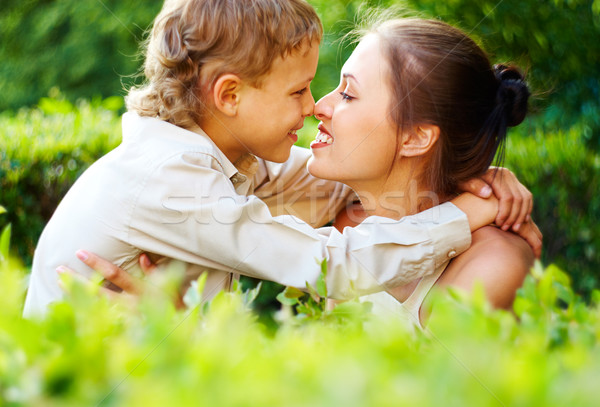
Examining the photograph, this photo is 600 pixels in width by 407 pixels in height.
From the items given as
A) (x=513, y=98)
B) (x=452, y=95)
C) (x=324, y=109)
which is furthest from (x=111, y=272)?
(x=513, y=98)

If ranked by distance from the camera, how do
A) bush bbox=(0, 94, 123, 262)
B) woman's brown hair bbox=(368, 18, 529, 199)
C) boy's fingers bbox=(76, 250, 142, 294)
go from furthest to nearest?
bush bbox=(0, 94, 123, 262) → woman's brown hair bbox=(368, 18, 529, 199) → boy's fingers bbox=(76, 250, 142, 294)

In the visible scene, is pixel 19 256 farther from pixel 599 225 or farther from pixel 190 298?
pixel 599 225

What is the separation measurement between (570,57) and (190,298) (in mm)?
5407

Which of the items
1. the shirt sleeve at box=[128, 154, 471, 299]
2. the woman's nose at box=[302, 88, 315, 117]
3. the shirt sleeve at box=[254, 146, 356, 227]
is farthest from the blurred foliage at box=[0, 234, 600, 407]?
the shirt sleeve at box=[254, 146, 356, 227]

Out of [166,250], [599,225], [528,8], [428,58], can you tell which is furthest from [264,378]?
[528,8]

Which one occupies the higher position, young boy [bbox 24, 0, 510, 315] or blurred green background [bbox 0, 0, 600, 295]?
young boy [bbox 24, 0, 510, 315]

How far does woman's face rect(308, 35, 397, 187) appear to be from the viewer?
2.76m

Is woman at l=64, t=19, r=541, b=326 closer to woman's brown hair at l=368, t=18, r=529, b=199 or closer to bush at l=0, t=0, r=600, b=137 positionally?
woman's brown hair at l=368, t=18, r=529, b=199

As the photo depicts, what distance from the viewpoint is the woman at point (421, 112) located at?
2715mm

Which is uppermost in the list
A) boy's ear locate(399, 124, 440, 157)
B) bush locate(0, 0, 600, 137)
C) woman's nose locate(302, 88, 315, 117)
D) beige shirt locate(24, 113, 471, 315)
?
boy's ear locate(399, 124, 440, 157)

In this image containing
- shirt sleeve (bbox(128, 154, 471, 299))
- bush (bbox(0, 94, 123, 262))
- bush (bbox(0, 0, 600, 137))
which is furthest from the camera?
bush (bbox(0, 0, 600, 137))

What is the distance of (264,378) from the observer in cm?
82

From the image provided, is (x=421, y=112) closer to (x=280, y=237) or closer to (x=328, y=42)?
(x=280, y=237)

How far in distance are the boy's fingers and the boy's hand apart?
1.50m
